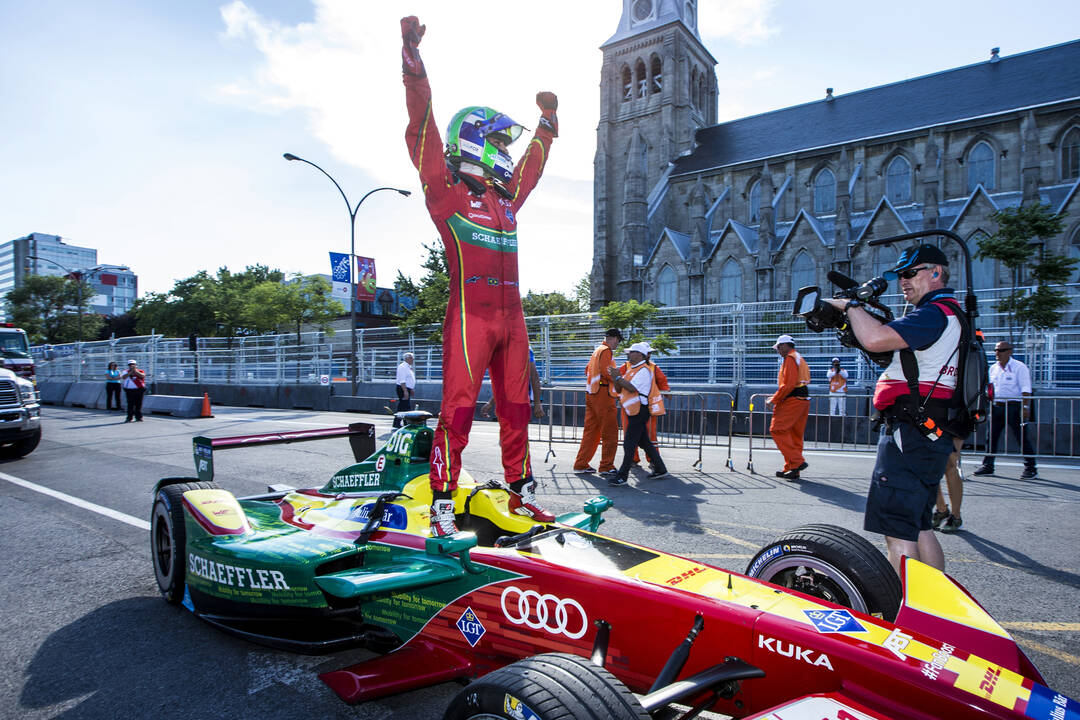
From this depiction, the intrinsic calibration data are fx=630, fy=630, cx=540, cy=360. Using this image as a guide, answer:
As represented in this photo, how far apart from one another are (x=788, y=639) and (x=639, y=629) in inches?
18.9

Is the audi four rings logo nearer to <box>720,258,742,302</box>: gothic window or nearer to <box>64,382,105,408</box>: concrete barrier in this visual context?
<box>64,382,105,408</box>: concrete barrier

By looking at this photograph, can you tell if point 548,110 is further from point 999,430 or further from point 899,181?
point 899,181

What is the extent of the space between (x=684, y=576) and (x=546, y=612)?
524 mm

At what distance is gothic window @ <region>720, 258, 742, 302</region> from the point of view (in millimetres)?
42906

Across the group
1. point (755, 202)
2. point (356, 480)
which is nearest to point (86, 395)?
point (356, 480)

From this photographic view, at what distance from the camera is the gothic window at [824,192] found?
143 ft

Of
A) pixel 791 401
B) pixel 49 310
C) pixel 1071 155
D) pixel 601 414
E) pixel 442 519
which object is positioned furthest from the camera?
pixel 49 310

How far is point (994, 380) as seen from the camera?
979 centimetres

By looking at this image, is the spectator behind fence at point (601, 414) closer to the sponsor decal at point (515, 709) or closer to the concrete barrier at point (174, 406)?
the sponsor decal at point (515, 709)

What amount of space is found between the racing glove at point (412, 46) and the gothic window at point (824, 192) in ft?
150

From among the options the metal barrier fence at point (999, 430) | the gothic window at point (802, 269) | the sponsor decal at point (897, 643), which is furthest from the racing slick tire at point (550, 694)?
the gothic window at point (802, 269)

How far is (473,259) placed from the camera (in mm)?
3789

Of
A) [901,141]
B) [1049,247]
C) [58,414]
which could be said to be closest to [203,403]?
[58,414]

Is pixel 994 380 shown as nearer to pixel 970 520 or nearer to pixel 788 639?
pixel 970 520
